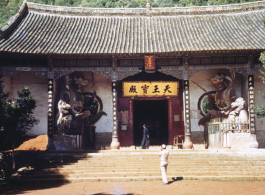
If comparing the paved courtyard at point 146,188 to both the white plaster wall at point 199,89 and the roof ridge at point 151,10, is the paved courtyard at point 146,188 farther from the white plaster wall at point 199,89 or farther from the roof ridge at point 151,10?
the roof ridge at point 151,10

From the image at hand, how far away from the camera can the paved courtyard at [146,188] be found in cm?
830

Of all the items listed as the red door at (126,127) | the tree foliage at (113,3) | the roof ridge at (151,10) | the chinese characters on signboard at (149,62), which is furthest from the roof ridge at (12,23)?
the tree foliage at (113,3)

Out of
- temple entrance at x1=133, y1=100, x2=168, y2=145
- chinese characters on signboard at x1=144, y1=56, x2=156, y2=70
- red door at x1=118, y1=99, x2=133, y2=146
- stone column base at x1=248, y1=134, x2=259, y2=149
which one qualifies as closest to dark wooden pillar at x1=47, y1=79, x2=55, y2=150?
red door at x1=118, y1=99, x2=133, y2=146

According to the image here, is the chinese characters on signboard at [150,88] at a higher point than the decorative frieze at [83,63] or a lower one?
lower

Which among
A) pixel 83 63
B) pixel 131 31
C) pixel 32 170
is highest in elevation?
pixel 131 31

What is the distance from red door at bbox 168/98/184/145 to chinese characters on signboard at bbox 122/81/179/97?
433mm

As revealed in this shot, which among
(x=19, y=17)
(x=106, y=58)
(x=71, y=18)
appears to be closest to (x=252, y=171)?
(x=106, y=58)

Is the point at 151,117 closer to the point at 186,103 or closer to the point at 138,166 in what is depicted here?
the point at 186,103

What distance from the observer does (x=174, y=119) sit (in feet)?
52.5

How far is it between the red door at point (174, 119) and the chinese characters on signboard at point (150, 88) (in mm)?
433

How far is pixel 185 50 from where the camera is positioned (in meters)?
13.2

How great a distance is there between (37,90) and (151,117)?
6485mm

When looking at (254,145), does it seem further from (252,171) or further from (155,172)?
(155,172)

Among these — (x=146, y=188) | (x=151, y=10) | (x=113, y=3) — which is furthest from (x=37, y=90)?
(x=113, y=3)
